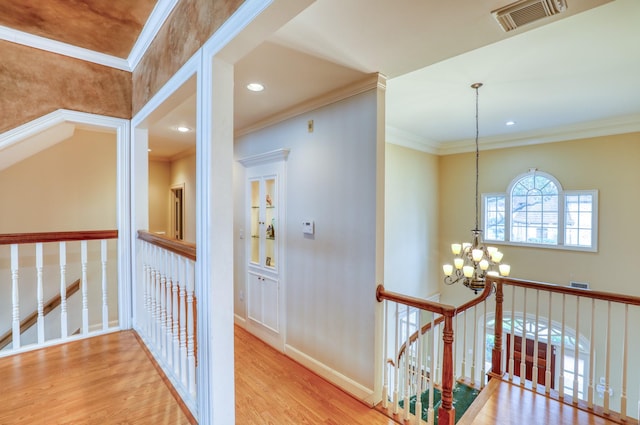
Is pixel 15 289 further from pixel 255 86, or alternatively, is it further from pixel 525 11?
pixel 525 11

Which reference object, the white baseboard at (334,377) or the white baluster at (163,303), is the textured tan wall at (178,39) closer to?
the white baluster at (163,303)

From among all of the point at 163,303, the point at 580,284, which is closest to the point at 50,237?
the point at 163,303

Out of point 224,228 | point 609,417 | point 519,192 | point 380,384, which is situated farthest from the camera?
point 519,192

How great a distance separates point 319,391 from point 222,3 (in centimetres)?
280

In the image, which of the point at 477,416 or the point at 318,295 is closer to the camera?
the point at 477,416

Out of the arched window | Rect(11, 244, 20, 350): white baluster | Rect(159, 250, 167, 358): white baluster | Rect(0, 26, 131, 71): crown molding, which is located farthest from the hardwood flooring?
the arched window

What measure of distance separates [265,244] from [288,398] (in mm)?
1681

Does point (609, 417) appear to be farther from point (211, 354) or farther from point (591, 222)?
point (591, 222)

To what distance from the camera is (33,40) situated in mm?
2281

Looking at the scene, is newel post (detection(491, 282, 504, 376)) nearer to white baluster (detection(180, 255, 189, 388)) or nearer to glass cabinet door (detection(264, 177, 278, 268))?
glass cabinet door (detection(264, 177, 278, 268))

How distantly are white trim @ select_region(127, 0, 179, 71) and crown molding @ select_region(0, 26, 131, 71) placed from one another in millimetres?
116

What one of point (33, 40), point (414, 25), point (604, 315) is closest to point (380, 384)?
point (414, 25)

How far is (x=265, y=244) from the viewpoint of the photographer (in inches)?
140

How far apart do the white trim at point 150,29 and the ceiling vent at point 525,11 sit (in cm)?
191
